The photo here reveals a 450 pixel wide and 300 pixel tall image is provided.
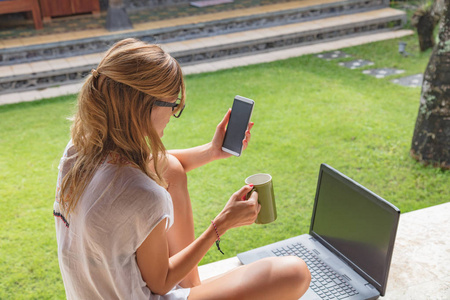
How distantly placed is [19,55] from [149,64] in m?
5.55

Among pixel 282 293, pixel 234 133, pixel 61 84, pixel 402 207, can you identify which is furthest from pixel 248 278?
pixel 61 84

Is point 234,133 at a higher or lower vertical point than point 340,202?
higher

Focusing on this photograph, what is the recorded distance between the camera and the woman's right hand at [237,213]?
184 centimetres

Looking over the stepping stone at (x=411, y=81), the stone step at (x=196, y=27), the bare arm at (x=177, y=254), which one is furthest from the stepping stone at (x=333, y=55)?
the bare arm at (x=177, y=254)

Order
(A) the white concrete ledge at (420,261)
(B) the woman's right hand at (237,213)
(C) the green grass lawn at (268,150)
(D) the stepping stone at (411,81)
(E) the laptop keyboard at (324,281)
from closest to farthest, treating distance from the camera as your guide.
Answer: (B) the woman's right hand at (237,213)
(E) the laptop keyboard at (324,281)
(A) the white concrete ledge at (420,261)
(C) the green grass lawn at (268,150)
(D) the stepping stone at (411,81)

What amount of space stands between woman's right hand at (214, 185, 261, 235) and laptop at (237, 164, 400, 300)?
Result: 1.62 feet

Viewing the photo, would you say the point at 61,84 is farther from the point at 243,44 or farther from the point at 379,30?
the point at 379,30

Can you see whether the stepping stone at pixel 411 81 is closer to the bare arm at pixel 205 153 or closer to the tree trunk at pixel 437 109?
the tree trunk at pixel 437 109

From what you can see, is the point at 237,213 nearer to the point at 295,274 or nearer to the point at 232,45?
the point at 295,274

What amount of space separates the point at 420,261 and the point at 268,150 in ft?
6.83

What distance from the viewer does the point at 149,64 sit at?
5.38ft

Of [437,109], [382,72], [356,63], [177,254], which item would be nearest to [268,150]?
[437,109]

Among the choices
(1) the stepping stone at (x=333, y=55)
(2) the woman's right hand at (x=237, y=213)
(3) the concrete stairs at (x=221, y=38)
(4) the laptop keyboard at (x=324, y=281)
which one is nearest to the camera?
(2) the woman's right hand at (x=237, y=213)

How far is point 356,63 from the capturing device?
249 inches
